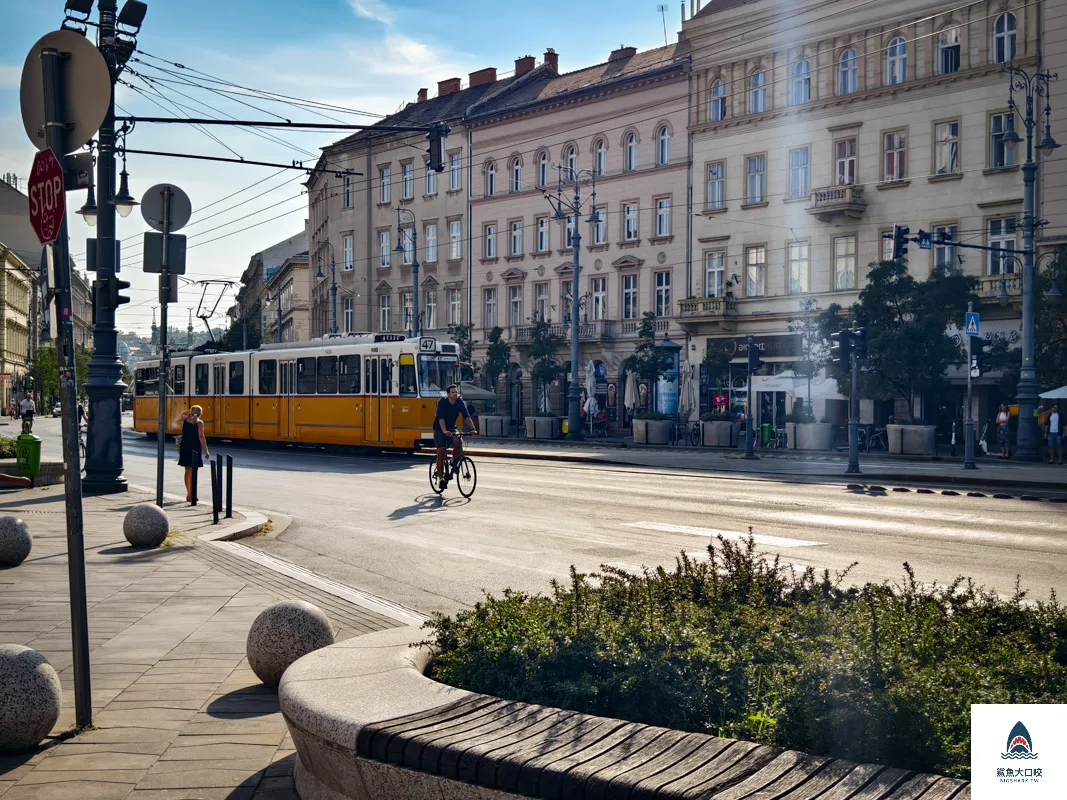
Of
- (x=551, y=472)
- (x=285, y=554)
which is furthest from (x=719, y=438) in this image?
(x=285, y=554)

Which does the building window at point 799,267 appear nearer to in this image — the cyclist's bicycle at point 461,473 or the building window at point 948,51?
the building window at point 948,51

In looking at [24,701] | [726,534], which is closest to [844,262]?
[726,534]

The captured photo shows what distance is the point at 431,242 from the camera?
66750 millimetres

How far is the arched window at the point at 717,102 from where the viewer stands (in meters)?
50.2

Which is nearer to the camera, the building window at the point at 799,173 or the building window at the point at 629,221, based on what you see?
the building window at the point at 799,173

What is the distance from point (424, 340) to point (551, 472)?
25.6 feet

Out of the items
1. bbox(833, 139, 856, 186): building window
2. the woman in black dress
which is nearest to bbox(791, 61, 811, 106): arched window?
bbox(833, 139, 856, 186): building window

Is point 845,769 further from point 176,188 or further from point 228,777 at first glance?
point 176,188

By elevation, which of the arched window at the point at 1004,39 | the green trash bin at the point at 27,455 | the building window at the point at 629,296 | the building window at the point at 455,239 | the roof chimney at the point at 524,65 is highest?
the roof chimney at the point at 524,65

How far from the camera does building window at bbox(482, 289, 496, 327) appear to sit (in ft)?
205

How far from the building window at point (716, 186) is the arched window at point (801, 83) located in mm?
4274

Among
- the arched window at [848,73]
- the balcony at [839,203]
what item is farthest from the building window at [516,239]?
the arched window at [848,73]

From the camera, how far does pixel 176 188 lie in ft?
49.5

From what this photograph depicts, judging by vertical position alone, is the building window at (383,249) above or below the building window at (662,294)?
above
